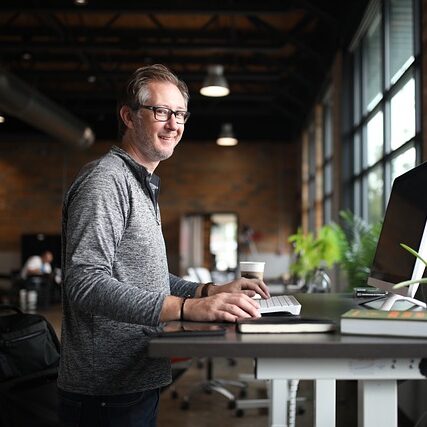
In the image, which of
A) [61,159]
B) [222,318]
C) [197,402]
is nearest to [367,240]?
[197,402]

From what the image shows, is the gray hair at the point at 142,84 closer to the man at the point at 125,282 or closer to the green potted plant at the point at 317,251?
the man at the point at 125,282

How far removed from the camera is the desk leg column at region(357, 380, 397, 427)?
1.46 m

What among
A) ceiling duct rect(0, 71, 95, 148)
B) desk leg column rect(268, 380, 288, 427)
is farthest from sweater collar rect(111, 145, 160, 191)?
ceiling duct rect(0, 71, 95, 148)

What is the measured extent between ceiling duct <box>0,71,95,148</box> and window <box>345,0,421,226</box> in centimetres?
406

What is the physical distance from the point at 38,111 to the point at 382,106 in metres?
5.35

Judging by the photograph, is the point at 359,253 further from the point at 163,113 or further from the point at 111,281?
the point at 111,281

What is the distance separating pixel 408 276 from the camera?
5.82 feet

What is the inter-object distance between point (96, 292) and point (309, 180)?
36.7 feet

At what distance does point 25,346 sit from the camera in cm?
234

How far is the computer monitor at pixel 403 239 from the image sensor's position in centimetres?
175

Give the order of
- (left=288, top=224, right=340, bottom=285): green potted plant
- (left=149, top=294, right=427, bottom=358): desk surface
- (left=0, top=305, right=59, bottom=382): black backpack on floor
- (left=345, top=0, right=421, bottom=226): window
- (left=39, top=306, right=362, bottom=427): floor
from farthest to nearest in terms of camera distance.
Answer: (left=288, top=224, right=340, bottom=285): green potted plant → (left=345, top=0, right=421, bottom=226): window → (left=39, top=306, right=362, bottom=427): floor → (left=0, top=305, right=59, bottom=382): black backpack on floor → (left=149, top=294, right=427, bottom=358): desk surface

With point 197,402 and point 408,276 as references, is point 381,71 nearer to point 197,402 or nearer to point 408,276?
point 197,402

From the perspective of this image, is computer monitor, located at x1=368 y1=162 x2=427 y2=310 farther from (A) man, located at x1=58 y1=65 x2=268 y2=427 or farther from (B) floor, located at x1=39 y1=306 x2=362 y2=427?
(B) floor, located at x1=39 y1=306 x2=362 y2=427

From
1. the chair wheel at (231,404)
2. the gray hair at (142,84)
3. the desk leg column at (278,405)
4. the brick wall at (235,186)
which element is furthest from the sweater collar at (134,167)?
the brick wall at (235,186)
